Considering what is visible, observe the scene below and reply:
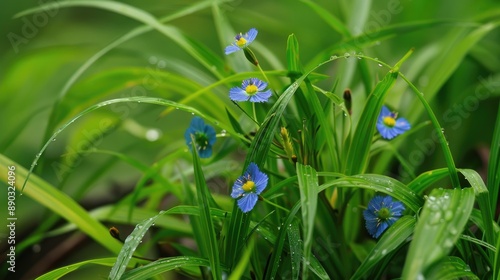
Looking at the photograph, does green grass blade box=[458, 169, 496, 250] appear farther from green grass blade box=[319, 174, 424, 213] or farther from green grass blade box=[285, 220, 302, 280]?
green grass blade box=[285, 220, 302, 280]

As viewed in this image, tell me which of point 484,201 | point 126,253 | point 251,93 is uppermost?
point 251,93

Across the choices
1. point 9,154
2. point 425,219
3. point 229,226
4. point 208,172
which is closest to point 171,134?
point 208,172

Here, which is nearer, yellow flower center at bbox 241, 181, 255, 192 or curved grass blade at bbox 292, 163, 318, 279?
curved grass blade at bbox 292, 163, 318, 279

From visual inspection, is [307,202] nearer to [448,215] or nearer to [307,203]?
[307,203]

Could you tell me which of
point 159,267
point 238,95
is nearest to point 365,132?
point 238,95

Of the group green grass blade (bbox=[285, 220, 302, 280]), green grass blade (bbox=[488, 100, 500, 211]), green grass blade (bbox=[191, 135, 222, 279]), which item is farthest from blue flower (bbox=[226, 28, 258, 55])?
green grass blade (bbox=[488, 100, 500, 211])

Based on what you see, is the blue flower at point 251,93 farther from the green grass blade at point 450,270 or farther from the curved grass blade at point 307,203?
the green grass blade at point 450,270
